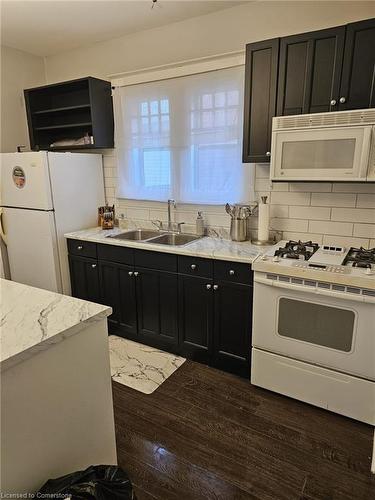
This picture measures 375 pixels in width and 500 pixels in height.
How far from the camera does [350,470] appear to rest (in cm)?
167

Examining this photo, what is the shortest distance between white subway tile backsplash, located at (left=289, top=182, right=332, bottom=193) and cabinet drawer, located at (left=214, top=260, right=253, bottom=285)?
2.56ft

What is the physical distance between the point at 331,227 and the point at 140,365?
179cm

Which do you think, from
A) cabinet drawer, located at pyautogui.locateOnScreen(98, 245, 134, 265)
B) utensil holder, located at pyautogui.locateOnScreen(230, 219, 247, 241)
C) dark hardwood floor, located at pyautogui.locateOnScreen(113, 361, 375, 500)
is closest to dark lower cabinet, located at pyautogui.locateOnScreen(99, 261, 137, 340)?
cabinet drawer, located at pyautogui.locateOnScreen(98, 245, 134, 265)

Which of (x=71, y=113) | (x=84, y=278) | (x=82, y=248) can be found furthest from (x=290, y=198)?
(x=71, y=113)

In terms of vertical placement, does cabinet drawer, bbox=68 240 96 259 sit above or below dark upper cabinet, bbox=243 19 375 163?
below

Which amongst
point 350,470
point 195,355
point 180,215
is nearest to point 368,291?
point 350,470

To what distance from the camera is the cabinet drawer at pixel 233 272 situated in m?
2.20

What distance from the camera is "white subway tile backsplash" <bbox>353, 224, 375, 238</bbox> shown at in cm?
228

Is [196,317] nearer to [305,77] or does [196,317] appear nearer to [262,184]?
[262,184]

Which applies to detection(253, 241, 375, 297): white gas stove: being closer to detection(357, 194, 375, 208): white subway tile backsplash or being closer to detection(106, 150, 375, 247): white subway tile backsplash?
detection(106, 150, 375, 247): white subway tile backsplash

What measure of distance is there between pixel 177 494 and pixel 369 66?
2486mm

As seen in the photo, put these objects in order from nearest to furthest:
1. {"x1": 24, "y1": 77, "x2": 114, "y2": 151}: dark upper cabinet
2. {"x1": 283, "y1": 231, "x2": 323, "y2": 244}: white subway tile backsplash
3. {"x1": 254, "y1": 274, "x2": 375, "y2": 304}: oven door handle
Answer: {"x1": 254, "y1": 274, "x2": 375, "y2": 304}: oven door handle, {"x1": 283, "y1": 231, "x2": 323, "y2": 244}: white subway tile backsplash, {"x1": 24, "y1": 77, "x2": 114, "y2": 151}: dark upper cabinet

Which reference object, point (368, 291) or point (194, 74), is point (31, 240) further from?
point (368, 291)

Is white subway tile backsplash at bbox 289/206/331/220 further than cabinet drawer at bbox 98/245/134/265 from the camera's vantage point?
No
